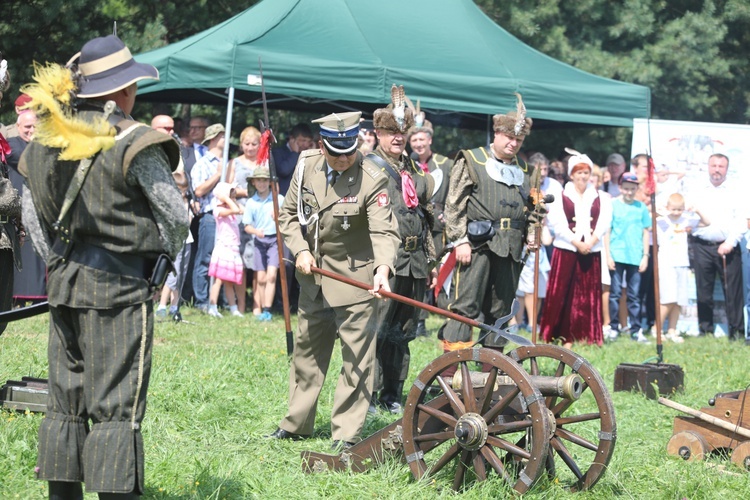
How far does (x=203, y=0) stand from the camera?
17406 millimetres

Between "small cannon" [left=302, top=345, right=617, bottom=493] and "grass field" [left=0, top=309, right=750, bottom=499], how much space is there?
4.2 inches

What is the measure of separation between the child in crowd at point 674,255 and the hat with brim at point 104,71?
9.36 metres

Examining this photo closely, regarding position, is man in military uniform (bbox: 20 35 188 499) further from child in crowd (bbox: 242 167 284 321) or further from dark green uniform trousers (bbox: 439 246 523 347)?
child in crowd (bbox: 242 167 284 321)

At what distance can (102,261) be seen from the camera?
13.7 feet

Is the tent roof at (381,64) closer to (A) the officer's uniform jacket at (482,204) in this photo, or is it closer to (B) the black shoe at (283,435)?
(A) the officer's uniform jacket at (482,204)

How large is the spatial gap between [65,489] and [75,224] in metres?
1.11

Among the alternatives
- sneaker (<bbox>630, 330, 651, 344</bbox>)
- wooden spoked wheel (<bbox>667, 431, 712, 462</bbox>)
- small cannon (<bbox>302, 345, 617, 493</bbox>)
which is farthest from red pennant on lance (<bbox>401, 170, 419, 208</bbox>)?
sneaker (<bbox>630, 330, 651, 344</bbox>)

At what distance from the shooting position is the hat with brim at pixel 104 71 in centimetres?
416

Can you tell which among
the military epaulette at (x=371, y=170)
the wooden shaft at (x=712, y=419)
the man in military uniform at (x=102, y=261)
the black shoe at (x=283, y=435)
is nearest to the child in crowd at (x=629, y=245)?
the wooden shaft at (x=712, y=419)

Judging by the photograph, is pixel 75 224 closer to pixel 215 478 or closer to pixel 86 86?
pixel 86 86

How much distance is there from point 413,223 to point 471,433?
9.26 ft

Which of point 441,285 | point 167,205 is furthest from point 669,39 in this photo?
point 167,205

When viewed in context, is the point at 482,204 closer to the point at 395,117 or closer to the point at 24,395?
the point at 395,117

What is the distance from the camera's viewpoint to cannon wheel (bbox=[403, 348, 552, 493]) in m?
4.95
